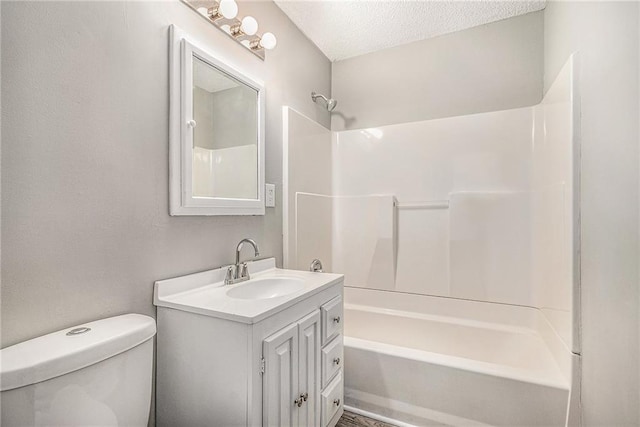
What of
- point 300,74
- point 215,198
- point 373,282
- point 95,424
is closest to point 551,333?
point 373,282

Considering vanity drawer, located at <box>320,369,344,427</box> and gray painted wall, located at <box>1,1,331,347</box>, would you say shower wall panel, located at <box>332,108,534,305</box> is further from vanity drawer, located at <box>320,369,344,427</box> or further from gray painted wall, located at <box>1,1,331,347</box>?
gray painted wall, located at <box>1,1,331,347</box>

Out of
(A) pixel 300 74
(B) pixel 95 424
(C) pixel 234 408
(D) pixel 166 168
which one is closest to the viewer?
(B) pixel 95 424

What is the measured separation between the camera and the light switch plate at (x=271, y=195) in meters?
1.77

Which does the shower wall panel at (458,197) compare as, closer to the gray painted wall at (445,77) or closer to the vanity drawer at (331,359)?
the gray painted wall at (445,77)

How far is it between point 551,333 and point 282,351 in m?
1.52

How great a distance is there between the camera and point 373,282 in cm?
240

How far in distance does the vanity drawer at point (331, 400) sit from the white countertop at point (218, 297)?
47 centimetres

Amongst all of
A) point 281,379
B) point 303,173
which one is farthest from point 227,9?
point 281,379

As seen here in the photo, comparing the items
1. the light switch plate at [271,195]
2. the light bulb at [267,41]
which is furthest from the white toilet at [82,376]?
the light bulb at [267,41]

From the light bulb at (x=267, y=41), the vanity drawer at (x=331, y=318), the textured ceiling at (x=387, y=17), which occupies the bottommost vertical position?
the vanity drawer at (x=331, y=318)

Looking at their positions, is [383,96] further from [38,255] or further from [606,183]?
[38,255]

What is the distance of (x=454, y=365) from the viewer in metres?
1.50

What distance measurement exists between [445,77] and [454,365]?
1.90m

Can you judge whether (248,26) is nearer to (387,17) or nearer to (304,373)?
(387,17)
